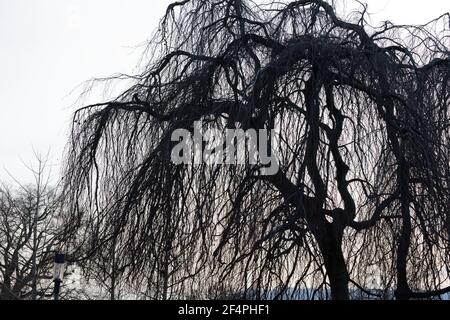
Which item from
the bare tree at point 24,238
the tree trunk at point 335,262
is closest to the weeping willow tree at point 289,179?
the tree trunk at point 335,262

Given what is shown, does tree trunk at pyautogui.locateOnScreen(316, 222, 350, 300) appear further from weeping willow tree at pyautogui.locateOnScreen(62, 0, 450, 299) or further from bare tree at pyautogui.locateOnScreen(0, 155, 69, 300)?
bare tree at pyautogui.locateOnScreen(0, 155, 69, 300)

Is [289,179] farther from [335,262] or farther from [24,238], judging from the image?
[24,238]

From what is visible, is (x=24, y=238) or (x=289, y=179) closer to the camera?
(x=289, y=179)

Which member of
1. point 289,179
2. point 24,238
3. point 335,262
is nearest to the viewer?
point 289,179

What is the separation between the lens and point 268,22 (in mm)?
5012

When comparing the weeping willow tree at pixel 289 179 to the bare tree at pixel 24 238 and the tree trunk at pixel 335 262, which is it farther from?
the bare tree at pixel 24 238

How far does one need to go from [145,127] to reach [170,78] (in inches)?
21.8

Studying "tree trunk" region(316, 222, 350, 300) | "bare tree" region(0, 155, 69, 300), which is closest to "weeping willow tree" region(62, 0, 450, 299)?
"tree trunk" region(316, 222, 350, 300)

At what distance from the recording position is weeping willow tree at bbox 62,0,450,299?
3482 mm

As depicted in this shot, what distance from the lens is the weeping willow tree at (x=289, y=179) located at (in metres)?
3.48

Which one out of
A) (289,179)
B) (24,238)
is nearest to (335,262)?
(289,179)

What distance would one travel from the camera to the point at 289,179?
3.50 m
